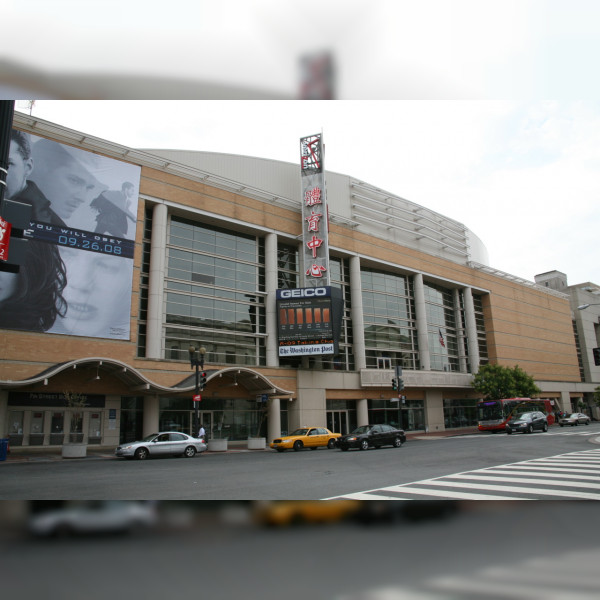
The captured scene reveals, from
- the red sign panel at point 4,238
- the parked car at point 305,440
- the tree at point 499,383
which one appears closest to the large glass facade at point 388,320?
the tree at point 499,383

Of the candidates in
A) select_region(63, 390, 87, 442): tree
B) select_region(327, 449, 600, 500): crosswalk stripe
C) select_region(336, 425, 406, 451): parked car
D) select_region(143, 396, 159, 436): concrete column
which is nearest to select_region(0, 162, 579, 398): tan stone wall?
select_region(63, 390, 87, 442): tree

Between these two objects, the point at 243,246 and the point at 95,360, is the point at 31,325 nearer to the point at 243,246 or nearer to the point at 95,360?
the point at 95,360

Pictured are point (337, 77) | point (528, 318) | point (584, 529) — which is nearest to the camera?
point (337, 77)

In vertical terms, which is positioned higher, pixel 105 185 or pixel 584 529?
pixel 105 185

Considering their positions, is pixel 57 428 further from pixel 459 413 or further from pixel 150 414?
pixel 459 413

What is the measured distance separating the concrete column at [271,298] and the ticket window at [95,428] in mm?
12138

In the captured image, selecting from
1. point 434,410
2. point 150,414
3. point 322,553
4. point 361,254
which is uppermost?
point 361,254

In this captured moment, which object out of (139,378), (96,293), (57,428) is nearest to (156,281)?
(96,293)

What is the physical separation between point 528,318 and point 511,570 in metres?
65.2

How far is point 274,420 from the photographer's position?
34.7 m

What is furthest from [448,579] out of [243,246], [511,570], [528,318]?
[528,318]

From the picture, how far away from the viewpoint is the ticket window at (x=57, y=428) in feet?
87.0

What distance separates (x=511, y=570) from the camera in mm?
2980

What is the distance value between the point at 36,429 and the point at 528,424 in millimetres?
30989
